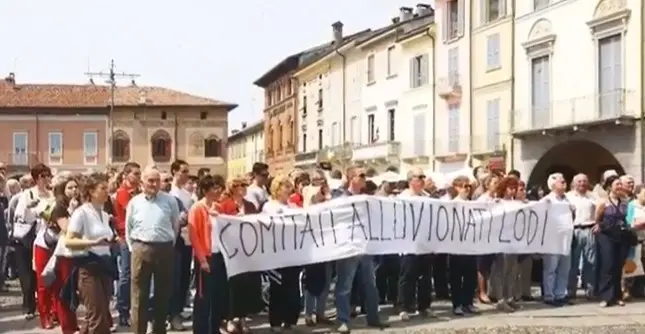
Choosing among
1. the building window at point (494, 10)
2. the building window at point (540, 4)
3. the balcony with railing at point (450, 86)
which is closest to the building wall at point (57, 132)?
the balcony with railing at point (450, 86)

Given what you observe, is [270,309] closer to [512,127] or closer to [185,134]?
[512,127]

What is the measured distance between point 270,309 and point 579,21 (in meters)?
23.7

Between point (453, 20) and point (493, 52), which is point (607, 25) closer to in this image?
point (493, 52)

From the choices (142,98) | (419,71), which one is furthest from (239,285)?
(142,98)

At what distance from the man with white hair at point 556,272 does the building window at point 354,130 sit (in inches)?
1617

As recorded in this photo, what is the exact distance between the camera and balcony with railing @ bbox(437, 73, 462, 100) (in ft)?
136

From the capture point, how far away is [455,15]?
139 ft

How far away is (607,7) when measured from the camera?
30.7 metres

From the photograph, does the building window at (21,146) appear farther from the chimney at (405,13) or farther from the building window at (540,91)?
the building window at (540,91)

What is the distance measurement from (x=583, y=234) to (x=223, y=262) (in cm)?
564

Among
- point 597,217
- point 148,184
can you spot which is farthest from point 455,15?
point 148,184

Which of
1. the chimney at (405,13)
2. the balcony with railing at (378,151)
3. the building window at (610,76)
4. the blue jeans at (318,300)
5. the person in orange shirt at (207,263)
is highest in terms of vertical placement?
the chimney at (405,13)

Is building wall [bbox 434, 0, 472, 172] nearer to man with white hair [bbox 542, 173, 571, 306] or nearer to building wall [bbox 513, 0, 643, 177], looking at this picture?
building wall [bbox 513, 0, 643, 177]

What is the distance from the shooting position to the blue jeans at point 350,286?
11164mm
